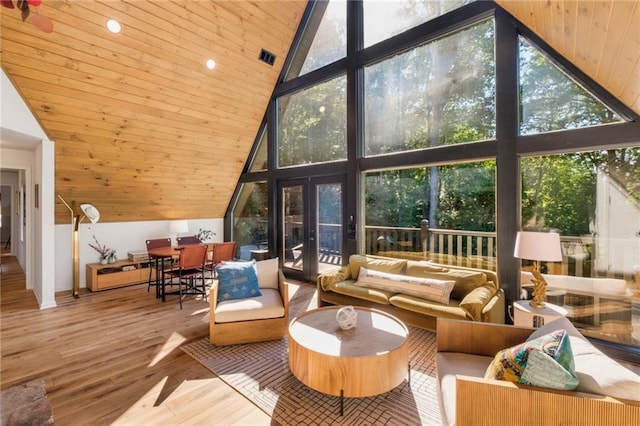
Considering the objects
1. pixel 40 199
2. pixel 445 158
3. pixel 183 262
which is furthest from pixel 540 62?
pixel 40 199

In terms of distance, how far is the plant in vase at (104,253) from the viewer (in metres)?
5.37

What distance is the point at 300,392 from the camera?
230 cm

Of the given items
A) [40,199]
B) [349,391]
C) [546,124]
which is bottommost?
[349,391]

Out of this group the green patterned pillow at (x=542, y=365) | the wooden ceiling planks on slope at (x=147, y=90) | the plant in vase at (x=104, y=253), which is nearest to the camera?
the green patterned pillow at (x=542, y=365)

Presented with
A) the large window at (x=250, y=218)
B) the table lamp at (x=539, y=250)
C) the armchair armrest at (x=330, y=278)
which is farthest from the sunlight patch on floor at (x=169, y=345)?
the table lamp at (x=539, y=250)

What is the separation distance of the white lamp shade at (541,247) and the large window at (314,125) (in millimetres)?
2964

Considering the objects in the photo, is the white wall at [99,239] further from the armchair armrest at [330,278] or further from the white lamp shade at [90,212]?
the armchair armrest at [330,278]

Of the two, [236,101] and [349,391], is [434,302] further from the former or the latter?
[236,101]

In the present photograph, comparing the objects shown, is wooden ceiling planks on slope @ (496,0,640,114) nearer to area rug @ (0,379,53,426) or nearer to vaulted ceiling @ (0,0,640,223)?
vaulted ceiling @ (0,0,640,223)

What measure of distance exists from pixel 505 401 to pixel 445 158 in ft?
9.99

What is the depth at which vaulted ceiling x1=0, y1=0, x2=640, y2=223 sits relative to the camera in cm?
263

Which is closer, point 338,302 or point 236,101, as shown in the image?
point 338,302

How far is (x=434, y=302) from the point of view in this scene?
3262mm

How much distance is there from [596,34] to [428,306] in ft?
8.70
